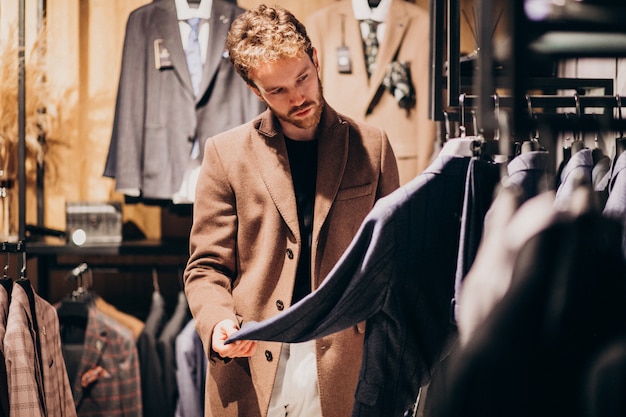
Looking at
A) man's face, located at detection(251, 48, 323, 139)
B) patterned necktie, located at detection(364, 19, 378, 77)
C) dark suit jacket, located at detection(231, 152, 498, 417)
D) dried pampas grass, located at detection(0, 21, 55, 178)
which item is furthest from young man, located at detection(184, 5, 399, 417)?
dried pampas grass, located at detection(0, 21, 55, 178)

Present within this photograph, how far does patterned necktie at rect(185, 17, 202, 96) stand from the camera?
9.89 ft

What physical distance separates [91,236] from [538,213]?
8.20 feet

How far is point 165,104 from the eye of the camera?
3029 mm

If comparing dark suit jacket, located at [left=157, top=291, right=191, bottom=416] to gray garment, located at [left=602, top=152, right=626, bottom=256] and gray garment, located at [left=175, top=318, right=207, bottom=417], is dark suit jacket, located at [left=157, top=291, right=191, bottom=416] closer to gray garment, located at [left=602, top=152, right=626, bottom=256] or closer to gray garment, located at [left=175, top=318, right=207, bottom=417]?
gray garment, located at [left=175, top=318, right=207, bottom=417]

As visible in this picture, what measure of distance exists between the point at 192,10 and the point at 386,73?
0.79 metres

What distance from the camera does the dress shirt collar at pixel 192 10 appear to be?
Answer: 3.06m

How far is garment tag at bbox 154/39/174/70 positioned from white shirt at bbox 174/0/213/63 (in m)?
0.08

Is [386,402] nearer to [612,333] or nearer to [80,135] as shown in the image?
[612,333]

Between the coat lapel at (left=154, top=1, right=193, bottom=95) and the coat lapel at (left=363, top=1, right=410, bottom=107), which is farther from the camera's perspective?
the coat lapel at (left=154, top=1, right=193, bottom=95)

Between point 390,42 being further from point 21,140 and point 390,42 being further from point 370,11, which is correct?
point 21,140

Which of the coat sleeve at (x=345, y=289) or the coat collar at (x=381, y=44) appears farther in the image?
the coat collar at (x=381, y=44)

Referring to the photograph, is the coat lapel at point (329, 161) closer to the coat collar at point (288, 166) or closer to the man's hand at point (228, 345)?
the coat collar at point (288, 166)

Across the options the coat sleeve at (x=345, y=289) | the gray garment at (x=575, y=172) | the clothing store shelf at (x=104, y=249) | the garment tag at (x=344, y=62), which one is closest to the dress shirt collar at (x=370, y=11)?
the garment tag at (x=344, y=62)

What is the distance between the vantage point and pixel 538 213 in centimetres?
89
